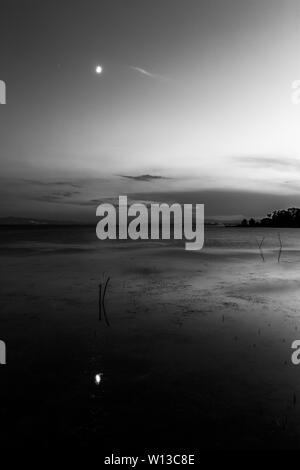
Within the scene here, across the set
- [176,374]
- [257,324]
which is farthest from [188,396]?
[257,324]

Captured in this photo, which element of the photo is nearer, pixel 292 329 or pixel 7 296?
pixel 292 329

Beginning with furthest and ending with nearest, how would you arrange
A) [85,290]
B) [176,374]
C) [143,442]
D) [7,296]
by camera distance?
[85,290], [7,296], [176,374], [143,442]

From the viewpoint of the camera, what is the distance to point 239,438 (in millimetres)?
6887

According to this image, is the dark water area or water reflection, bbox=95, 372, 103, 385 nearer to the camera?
the dark water area

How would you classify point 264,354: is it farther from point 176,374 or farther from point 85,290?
point 85,290

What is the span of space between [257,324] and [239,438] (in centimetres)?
794

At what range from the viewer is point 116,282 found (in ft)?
84.3

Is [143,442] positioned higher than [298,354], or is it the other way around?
[298,354]

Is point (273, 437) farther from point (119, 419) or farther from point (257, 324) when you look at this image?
point (257, 324)

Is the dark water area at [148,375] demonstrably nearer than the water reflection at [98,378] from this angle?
Yes

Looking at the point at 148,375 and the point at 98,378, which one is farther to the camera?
the point at 148,375

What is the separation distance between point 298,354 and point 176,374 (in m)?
4.31
